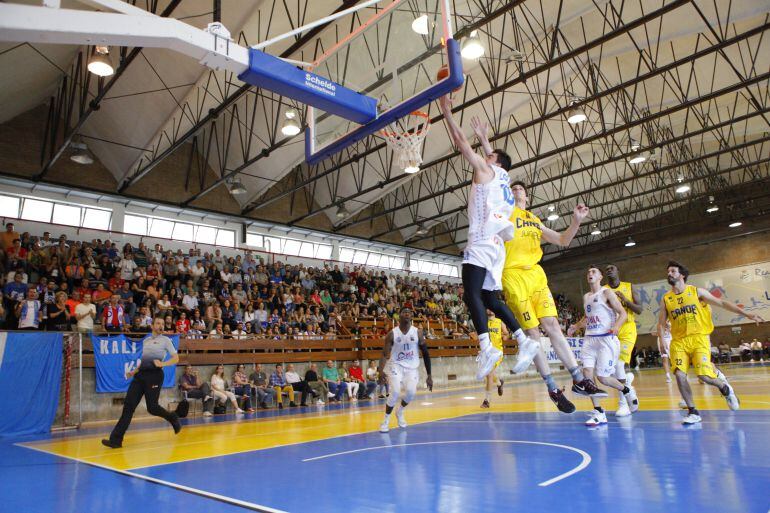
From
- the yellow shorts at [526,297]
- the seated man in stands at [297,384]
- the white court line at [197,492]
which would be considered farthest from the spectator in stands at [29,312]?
the yellow shorts at [526,297]

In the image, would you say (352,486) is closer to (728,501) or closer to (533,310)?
(533,310)

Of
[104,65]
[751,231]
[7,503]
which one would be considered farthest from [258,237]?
[751,231]

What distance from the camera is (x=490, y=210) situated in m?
4.63

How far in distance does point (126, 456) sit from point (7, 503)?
268cm

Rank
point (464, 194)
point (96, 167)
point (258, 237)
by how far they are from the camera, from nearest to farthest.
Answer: point (96, 167) → point (258, 237) → point (464, 194)

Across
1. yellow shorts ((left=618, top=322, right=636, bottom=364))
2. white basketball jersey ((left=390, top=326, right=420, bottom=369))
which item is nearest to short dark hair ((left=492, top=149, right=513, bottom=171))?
white basketball jersey ((left=390, top=326, right=420, bottom=369))

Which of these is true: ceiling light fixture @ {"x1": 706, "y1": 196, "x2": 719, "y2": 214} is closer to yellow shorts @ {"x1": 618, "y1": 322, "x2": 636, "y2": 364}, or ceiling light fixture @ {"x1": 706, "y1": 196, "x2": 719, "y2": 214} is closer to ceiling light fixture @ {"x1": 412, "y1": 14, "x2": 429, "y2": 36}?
→ yellow shorts @ {"x1": 618, "y1": 322, "x2": 636, "y2": 364}

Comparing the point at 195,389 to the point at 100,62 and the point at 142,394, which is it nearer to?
the point at 142,394

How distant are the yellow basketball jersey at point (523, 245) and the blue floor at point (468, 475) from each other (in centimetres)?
199

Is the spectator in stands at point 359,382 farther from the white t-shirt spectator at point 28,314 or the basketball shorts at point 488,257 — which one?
the basketball shorts at point 488,257

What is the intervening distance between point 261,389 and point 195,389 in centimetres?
199

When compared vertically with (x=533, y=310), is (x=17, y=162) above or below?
above

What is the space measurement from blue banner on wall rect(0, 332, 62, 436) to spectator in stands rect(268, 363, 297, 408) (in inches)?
243

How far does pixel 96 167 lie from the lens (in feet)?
77.6
